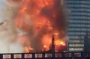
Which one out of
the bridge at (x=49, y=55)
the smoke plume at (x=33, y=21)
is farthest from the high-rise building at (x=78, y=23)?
the bridge at (x=49, y=55)

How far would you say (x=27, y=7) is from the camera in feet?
30.6

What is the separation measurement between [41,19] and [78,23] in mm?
1811

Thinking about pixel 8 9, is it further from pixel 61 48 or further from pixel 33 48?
pixel 61 48

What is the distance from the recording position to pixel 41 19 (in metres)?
9.38

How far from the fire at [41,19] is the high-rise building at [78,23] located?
0.47 meters

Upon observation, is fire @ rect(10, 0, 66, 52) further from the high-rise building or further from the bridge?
the bridge

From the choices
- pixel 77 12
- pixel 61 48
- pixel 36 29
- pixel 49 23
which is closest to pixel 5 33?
pixel 36 29

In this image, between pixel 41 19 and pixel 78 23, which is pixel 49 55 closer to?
pixel 41 19

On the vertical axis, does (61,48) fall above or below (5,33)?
below

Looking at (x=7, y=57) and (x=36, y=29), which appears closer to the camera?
(x=7, y=57)

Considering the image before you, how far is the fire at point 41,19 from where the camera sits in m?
9.30

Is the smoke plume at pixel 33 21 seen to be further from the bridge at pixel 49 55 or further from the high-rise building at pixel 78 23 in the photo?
the bridge at pixel 49 55

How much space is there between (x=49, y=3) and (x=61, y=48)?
2.22m

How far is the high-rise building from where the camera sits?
371 inches
